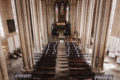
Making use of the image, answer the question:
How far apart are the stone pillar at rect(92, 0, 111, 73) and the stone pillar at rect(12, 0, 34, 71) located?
6693 millimetres

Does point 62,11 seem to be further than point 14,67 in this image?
Yes

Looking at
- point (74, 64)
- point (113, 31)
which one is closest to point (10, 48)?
point (74, 64)

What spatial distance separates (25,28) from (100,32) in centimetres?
707

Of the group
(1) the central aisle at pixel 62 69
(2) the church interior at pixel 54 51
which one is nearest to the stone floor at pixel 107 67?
(2) the church interior at pixel 54 51

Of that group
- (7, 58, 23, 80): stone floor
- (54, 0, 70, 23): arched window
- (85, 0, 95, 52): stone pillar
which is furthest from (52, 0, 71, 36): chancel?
(7, 58, 23, 80): stone floor

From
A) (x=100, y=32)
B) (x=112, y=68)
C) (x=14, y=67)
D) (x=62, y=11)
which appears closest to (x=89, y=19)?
(x=100, y=32)

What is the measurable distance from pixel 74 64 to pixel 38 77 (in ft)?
12.5

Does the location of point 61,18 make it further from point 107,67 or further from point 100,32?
point 100,32

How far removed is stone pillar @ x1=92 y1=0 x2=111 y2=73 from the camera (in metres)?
8.03

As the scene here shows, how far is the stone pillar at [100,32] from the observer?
803cm

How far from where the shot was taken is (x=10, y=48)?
46.3ft

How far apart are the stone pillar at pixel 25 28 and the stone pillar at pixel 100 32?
6.69m

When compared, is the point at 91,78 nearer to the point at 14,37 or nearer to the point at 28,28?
the point at 28,28

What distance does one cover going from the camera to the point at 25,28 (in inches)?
351
